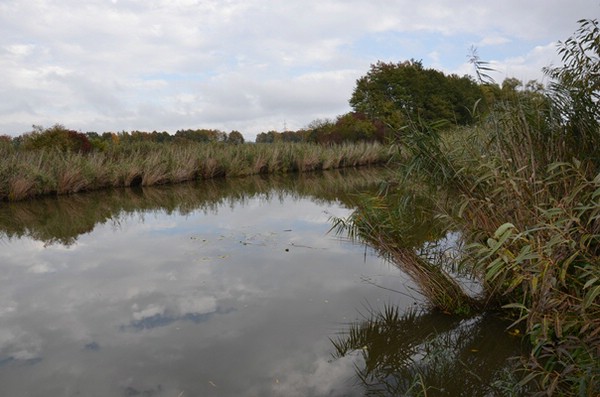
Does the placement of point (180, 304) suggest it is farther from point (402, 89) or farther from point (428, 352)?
point (402, 89)

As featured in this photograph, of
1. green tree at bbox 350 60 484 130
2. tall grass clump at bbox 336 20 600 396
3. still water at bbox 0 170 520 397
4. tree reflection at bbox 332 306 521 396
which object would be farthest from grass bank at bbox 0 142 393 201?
green tree at bbox 350 60 484 130

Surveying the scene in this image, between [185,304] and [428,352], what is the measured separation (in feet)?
7.93

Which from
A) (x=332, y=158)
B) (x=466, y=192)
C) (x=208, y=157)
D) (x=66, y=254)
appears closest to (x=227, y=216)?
(x=66, y=254)

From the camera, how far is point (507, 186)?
3.56m

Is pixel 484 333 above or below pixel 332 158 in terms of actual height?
below

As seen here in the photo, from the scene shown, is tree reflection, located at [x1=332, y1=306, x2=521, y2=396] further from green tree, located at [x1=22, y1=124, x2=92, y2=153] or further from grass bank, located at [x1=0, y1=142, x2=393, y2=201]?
green tree, located at [x1=22, y1=124, x2=92, y2=153]

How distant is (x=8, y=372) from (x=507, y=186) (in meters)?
3.87

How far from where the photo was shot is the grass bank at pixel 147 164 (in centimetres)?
1300

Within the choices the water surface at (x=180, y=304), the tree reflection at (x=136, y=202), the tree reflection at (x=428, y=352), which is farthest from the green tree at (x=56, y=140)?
the tree reflection at (x=428, y=352)

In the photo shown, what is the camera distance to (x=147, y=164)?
16.2 meters

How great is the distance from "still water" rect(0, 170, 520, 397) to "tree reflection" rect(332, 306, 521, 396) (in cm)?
11

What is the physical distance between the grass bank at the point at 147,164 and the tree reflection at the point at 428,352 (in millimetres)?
4756

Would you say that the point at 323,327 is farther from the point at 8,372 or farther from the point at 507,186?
the point at 8,372

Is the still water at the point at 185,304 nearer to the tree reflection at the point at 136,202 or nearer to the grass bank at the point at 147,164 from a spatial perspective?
the tree reflection at the point at 136,202
